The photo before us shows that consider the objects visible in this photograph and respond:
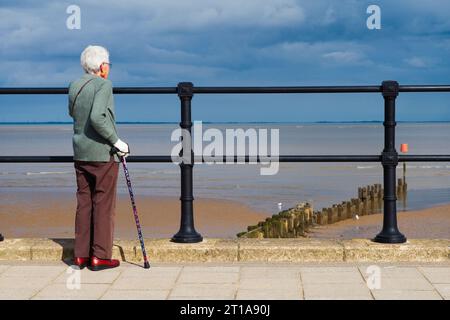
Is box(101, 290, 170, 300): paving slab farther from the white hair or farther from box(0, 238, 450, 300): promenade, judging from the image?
the white hair

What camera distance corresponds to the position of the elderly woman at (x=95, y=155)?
5027mm

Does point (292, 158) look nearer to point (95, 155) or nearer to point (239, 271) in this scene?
point (239, 271)

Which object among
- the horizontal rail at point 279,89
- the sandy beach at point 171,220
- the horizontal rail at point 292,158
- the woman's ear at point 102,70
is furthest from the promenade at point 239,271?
the sandy beach at point 171,220

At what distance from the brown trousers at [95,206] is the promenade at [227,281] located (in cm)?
18

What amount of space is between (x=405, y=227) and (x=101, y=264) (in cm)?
1268

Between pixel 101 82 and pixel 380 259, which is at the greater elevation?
pixel 101 82

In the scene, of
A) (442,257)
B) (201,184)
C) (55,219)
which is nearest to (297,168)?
(201,184)

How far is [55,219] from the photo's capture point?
1783cm

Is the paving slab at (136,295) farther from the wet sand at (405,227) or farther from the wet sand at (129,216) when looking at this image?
the wet sand at (405,227)

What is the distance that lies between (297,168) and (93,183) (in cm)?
2928

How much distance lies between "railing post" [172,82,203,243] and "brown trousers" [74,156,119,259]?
2.24 ft

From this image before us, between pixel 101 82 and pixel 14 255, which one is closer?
pixel 101 82
